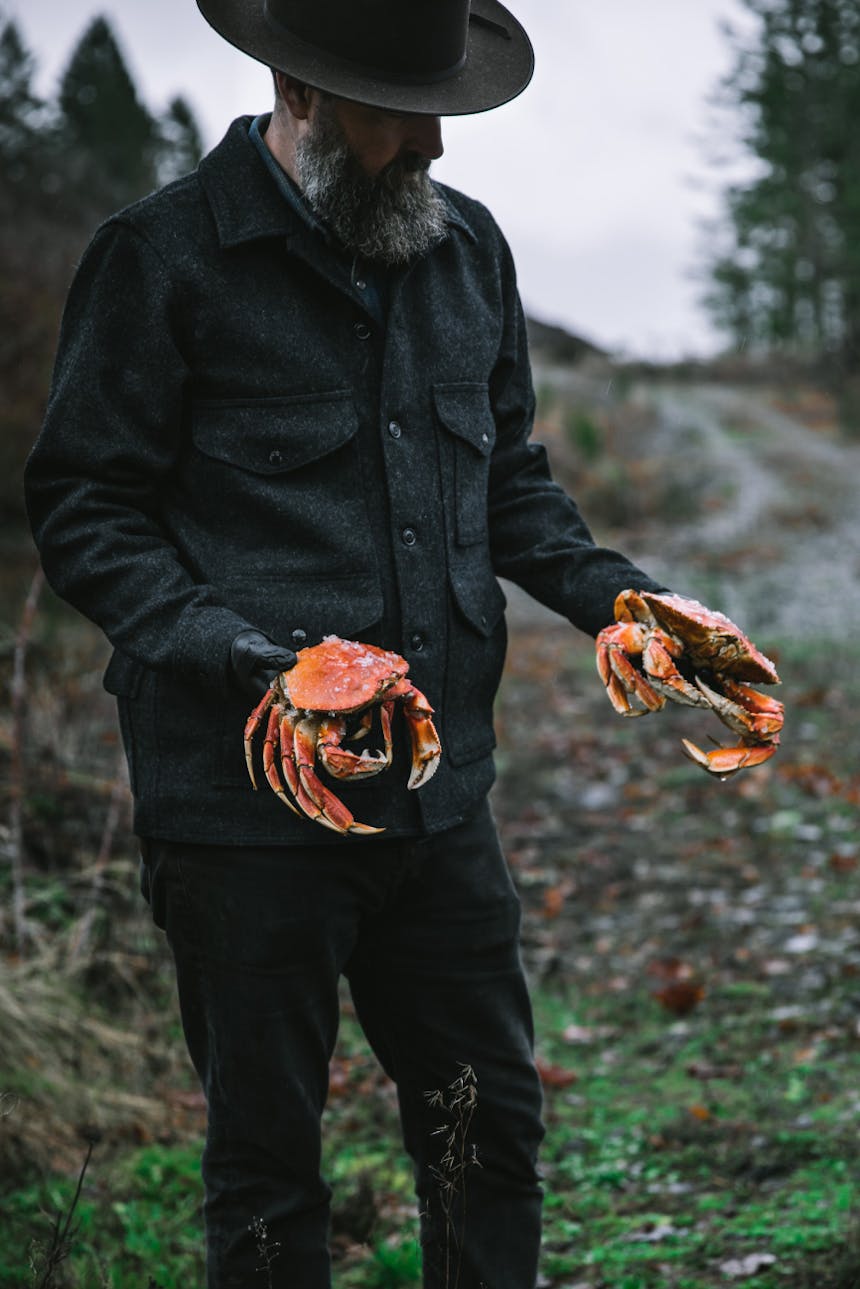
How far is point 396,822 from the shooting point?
218 cm

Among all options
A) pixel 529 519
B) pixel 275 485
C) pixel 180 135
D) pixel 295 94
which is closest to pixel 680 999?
pixel 529 519

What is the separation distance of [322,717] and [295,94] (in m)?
1.08

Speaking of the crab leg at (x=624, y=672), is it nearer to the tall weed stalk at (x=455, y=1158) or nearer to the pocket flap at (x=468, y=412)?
the pocket flap at (x=468, y=412)

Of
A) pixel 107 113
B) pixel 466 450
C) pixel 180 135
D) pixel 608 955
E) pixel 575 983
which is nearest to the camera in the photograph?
pixel 466 450

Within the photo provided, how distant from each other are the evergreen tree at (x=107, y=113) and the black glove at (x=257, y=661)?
84.8 ft

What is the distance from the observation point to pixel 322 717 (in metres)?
1.84

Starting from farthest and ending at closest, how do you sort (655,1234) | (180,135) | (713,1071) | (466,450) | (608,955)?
(180,135), (608,955), (713,1071), (655,1234), (466,450)

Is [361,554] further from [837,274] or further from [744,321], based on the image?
[744,321]

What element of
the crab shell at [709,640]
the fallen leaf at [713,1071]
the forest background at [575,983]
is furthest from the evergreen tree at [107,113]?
the crab shell at [709,640]

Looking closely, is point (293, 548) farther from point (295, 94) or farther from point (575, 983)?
point (575, 983)

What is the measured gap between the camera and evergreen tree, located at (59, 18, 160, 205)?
91.3ft

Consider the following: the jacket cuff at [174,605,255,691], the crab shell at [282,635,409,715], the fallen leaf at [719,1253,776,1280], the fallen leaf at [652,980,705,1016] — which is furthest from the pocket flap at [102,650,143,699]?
the fallen leaf at [652,980,705,1016]

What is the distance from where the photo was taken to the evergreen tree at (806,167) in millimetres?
24391

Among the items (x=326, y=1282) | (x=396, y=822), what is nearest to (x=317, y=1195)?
(x=326, y=1282)
